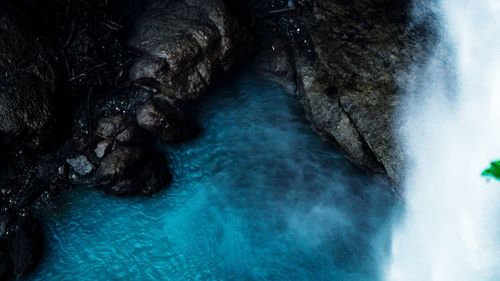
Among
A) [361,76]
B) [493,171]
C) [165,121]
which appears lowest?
[165,121]

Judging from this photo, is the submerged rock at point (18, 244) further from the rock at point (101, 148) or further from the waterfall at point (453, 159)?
the waterfall at point (453, 159)

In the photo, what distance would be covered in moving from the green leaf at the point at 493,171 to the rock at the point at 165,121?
544cm

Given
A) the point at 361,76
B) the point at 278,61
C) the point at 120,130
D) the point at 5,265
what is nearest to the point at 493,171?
the point at 361,76

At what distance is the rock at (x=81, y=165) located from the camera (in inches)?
336

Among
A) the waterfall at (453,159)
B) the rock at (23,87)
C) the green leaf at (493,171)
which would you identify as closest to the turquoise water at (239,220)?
the waterfall at (453,159)

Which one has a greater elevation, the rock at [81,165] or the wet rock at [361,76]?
the wet rock at [361,76]

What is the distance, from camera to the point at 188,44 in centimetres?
905

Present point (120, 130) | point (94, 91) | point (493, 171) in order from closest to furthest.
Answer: point (493, 171) < point (120, 130) < point (94, 91)

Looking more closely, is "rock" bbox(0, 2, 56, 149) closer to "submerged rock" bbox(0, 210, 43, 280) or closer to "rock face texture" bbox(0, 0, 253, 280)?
"rock face texture" bbox(0, 0, 253, 280)

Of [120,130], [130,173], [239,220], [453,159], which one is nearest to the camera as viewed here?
[453,159]

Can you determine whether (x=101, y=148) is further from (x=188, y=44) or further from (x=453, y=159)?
(x=453, y=159)

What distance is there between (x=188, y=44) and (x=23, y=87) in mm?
3249

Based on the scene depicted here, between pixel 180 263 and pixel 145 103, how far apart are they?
3176 millimetres

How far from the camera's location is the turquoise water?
25.1ft
